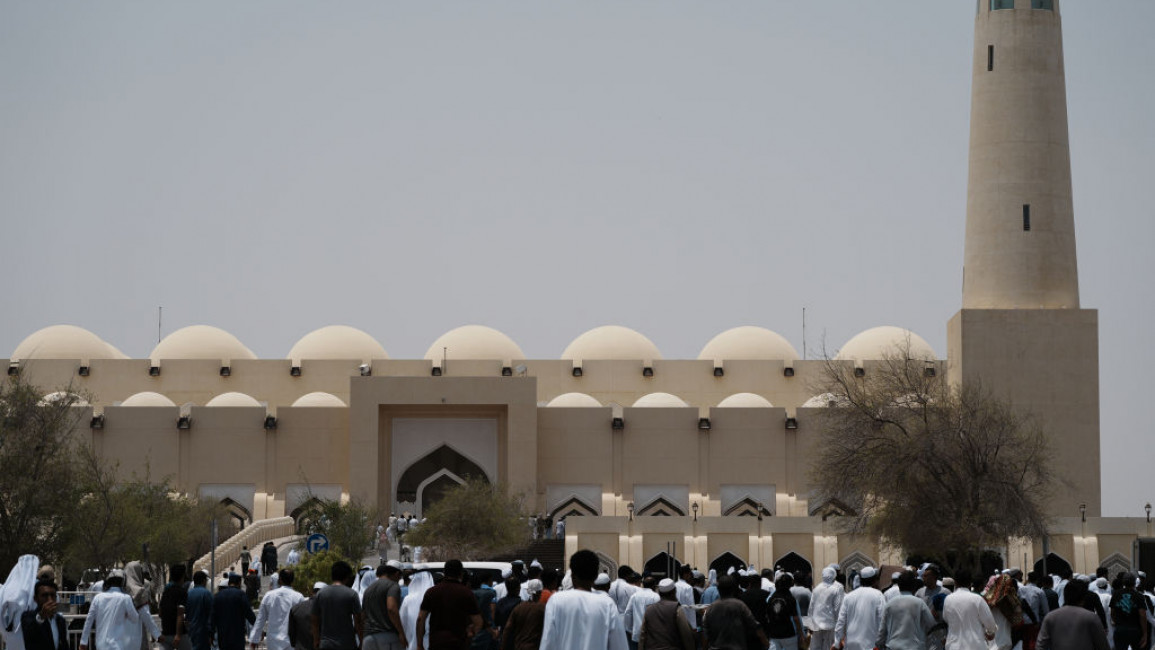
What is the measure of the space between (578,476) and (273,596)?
31.8 meters

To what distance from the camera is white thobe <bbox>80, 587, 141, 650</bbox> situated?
11711mm

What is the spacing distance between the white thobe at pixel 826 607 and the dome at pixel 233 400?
109ft

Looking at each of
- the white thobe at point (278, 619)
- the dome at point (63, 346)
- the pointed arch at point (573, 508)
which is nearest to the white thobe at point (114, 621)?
the white thobe at point (278, 619)

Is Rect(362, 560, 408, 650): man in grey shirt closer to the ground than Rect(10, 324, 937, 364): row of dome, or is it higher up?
closer to the ground

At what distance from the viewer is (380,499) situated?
44.2 metres

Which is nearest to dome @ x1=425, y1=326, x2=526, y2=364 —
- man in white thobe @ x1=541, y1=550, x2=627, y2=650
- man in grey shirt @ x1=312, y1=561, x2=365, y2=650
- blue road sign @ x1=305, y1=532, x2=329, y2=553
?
blue road sign @ x1=305, y1=532, x2=329, y2=553

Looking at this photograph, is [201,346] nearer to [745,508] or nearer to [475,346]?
[475,346]

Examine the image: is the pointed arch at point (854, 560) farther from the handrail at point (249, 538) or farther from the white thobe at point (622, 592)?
the white thobe at point (622, 592)

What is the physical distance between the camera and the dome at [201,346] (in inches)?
2031

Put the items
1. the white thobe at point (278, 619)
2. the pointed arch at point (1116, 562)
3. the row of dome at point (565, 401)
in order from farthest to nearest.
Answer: the row of dome at point (565, 401), the pointed arch at point (1116, 562), the white thobe at point (278, 619)

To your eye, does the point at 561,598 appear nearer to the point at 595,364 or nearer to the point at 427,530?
the point at 427,530

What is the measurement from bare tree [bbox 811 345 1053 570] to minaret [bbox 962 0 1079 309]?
7514 mm

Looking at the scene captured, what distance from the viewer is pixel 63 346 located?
52.9m

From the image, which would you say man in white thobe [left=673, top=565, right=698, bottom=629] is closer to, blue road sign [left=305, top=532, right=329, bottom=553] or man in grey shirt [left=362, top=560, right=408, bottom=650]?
man in grey shirt [left=362, top=560, right=408, bottom=650]
